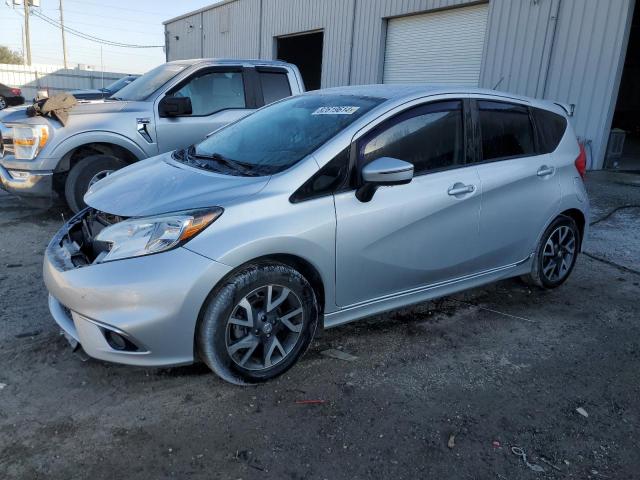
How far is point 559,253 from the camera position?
14.7ft

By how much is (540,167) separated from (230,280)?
8.87 ft

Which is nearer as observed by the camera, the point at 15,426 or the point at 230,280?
the point at 15,426

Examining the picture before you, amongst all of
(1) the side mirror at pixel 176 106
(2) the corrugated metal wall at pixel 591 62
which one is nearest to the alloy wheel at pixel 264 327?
(1) the side mirror at pixel 176 106

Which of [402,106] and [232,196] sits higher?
[402,106]

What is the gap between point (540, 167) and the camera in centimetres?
411

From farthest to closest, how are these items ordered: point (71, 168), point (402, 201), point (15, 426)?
point (71, 168), point (402, 201), point (15, 426)

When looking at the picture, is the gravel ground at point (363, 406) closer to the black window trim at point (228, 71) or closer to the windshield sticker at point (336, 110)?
the windshield sticker at point (336, 110)

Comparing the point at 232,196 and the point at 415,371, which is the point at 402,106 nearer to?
the point at 232,196

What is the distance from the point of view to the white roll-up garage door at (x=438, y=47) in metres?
12.0

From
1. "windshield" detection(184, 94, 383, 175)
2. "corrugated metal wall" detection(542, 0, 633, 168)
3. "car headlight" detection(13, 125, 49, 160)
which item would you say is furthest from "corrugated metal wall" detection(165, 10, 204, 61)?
"windshield" detection(184, 94, 383, 175)

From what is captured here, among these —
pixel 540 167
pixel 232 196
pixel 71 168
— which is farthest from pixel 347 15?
pixel 232 196

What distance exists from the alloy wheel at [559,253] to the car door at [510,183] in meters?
0.27

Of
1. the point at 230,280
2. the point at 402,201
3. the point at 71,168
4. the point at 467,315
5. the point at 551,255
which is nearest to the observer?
the point at 230,280

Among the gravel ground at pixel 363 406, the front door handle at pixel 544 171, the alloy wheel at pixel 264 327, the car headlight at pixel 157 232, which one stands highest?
the front door handle at pixel 544 171
